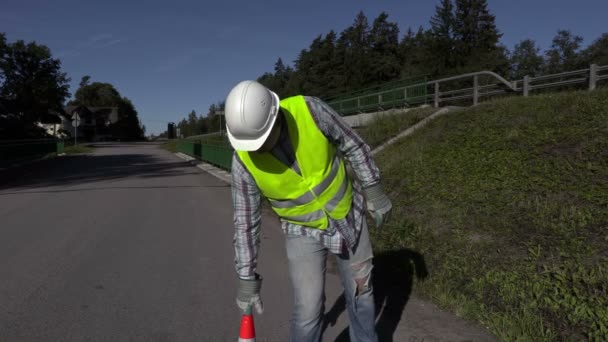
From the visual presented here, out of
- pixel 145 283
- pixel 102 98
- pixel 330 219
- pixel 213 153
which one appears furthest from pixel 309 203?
pixel 102 98

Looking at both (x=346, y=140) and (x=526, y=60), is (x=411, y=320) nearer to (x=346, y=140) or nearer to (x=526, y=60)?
(x=346, y=140)

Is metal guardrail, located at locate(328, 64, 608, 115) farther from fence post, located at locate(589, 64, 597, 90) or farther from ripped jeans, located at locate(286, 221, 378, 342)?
ripped jeans, located at locate(286, 221, 378, 342)

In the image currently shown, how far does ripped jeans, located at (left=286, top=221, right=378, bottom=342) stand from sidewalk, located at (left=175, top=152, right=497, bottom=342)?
3.09 feet

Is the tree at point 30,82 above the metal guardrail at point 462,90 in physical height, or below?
above

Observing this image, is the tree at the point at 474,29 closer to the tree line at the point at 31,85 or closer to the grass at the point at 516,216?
the tree line at the point at 31,85

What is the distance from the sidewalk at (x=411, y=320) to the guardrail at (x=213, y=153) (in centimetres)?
1139

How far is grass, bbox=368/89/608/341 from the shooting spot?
11.7 ft

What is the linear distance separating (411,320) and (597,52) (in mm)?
55039

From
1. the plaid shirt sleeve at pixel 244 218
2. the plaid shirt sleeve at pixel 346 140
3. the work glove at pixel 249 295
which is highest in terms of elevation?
the plaid shirt sleeve at pixel 346 140

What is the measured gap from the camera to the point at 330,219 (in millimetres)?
2541

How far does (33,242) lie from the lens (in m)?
6.61

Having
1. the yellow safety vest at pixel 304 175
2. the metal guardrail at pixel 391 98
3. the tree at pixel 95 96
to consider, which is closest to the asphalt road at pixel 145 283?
the yellow safety vest at pixel 304 175

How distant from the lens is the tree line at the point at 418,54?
50.6 metres

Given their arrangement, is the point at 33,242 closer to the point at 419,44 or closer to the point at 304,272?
the point at 304,272
